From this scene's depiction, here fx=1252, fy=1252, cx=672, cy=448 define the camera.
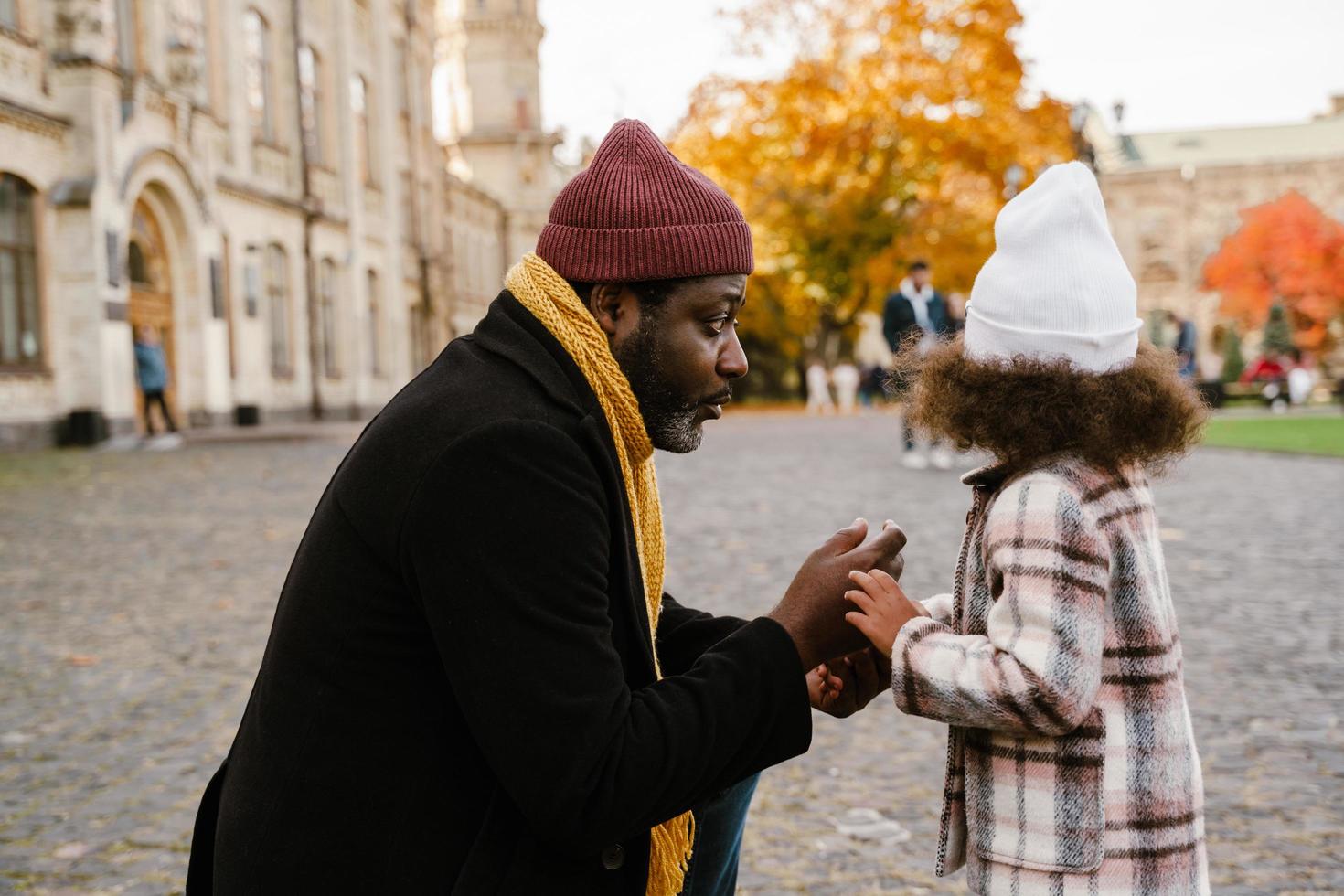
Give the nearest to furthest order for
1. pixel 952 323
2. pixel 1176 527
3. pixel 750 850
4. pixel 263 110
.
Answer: pixel 750 850, pixel 1176 527, pixel 952 323, pixel 263 110

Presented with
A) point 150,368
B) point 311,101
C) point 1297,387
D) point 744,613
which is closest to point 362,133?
point 311,101

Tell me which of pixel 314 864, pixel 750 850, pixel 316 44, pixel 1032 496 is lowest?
pixel 750 850

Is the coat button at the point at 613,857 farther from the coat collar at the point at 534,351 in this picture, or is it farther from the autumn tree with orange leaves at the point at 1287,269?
the autumn tree with orange leaves at the point at 1287,269

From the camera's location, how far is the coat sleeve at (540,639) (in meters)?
1.55

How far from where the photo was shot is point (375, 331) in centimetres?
3453

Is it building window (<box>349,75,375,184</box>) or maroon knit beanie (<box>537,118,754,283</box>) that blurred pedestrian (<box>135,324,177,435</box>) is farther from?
maroon knit beanie (<box>537,118,754,283</box>)

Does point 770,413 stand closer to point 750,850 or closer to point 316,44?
point 316,44

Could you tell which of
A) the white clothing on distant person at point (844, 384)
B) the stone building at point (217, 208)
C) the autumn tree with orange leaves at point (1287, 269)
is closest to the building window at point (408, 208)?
the stone building at point (217, 208)

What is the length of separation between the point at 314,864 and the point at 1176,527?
8.64 meters

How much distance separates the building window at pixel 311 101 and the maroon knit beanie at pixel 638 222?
95.7ft

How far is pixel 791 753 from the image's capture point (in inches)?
69.4

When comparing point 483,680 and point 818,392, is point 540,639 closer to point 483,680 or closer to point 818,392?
point 483,680

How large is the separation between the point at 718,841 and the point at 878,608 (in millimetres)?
561

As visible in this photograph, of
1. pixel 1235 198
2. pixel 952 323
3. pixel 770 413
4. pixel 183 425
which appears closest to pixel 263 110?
pixel 183 425
